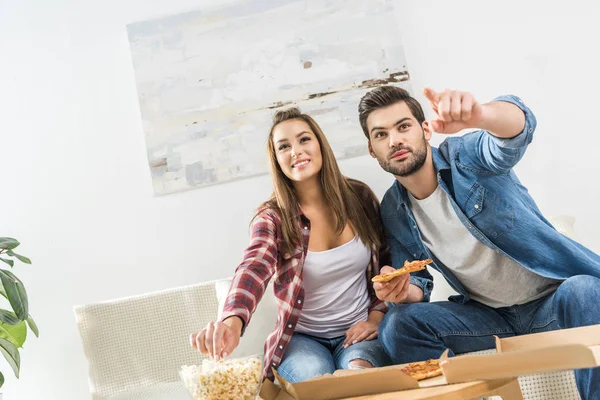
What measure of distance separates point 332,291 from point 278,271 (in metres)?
0.20

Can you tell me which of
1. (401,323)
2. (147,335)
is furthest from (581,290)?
(147,335)

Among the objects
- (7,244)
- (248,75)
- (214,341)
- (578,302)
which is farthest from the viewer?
(248,75)

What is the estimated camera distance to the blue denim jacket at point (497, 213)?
165cm

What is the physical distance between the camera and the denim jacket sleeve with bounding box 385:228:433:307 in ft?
6.14

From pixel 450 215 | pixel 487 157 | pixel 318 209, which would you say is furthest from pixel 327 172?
pixel 487 157

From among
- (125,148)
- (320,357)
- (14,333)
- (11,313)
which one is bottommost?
(320,357)

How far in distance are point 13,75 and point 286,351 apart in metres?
2.01

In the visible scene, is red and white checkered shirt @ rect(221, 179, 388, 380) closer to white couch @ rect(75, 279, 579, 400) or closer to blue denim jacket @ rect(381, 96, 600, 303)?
white couch @ rect(75, 279, 579, 400)

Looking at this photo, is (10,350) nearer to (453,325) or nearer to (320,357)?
(320,357)

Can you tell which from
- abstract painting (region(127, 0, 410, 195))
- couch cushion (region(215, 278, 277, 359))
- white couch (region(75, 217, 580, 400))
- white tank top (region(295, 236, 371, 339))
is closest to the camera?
white tank top (region(295, 236, 371, 339))

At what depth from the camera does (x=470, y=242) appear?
178 centimetres

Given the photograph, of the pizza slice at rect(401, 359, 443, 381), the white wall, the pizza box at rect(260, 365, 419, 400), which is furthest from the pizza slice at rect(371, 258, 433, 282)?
the white wall

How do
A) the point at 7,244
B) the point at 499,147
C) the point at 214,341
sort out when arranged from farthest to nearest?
1. the point at 7,244
2. the point at 499,147
3. the point at 214,341

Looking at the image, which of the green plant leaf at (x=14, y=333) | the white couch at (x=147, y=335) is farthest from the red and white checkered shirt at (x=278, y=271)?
the green plant leaf at (x=14, y=333)
